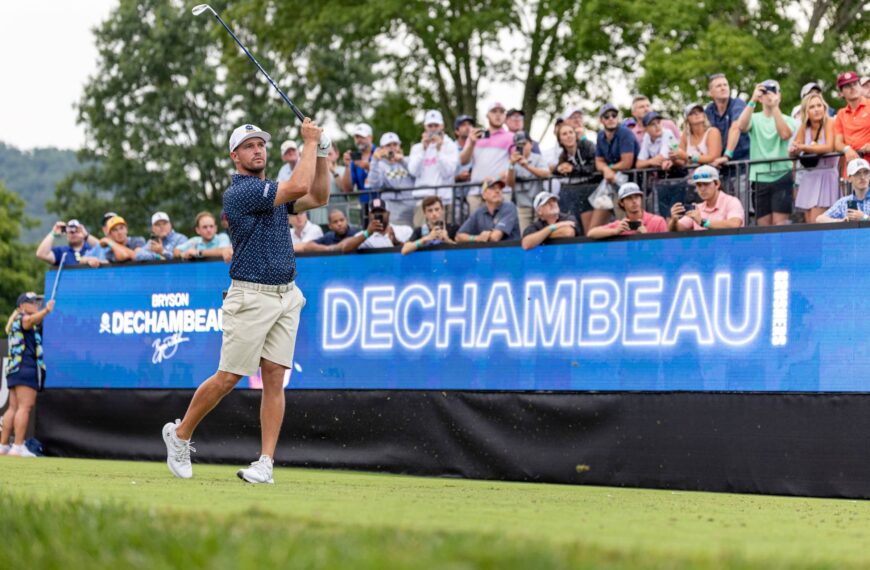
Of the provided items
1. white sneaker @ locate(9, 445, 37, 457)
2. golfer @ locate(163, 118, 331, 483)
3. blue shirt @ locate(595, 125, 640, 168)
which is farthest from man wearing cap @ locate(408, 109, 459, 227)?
golfer @ locate(163, 118, 331, 483)

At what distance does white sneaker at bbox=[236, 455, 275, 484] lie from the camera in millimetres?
8789

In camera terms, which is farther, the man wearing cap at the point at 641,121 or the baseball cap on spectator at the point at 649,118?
the man wearing cap at the point at 641,121

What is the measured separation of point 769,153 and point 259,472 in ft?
18.8

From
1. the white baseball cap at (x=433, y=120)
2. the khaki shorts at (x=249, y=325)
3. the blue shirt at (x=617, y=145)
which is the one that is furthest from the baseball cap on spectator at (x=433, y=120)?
the khaki shorts at (x=249, y=325)

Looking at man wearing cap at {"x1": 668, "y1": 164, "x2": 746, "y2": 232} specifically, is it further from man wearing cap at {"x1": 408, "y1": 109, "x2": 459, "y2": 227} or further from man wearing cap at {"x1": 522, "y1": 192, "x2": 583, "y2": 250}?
man wearing cap at {"x1": 408, "y1": 109, "x2": 459, "y2": 227}

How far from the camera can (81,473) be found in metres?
9.98

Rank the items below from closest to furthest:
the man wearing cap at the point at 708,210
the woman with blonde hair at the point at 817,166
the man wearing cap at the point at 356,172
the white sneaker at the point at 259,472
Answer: the white sneaker at the point at 259,472, the woman with blonde hair at the point at 817,166, the man wearing cap at the point at 708,210, the man wearing cap at the point at 356,172

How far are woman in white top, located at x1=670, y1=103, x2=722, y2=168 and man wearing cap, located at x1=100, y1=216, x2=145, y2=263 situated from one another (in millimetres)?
6145

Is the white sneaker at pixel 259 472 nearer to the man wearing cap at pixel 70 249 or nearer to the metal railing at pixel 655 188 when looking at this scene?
the metal railing at pixel 655 188

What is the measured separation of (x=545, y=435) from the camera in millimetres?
12297

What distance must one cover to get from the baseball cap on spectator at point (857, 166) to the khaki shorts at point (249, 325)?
448 cm

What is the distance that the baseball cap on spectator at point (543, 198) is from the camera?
1235 cm

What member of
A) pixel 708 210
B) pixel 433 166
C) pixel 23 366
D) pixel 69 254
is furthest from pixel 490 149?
pixel 23 366
